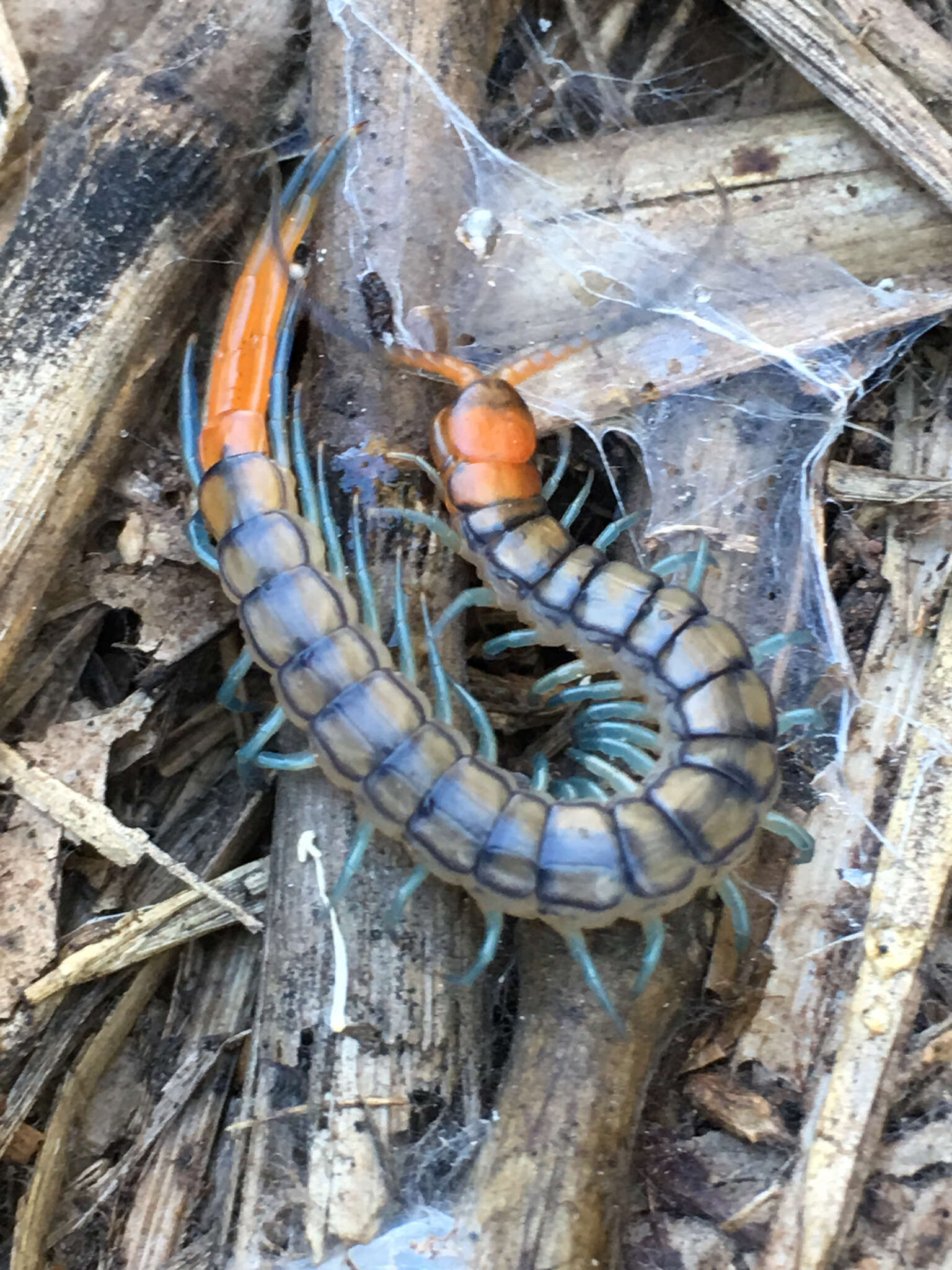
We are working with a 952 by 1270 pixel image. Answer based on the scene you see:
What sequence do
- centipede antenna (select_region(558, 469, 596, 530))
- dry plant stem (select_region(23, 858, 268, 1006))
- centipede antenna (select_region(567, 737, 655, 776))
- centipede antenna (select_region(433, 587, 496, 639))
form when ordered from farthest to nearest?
centipede antenna (select_region(558, 469, 596, 530)) → centipede antenna (select_region(567, 737, 655, 776)) → centipede antenna (select_region(433, 587, 496, 639)) → dry plant stem (select_region(23, 858, 268, 1006))

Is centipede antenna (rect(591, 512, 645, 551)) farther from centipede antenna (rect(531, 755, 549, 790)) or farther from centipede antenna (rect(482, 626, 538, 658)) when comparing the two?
centipede antenna (rect(531, 755, 549, 790))

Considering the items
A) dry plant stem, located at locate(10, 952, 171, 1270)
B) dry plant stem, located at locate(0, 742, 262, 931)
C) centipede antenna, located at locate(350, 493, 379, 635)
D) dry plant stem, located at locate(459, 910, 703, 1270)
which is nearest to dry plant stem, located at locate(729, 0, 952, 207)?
centipede antenna, located at locate(350, 493, 379, 635)

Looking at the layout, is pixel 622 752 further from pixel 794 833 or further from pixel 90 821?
pixel 90 821

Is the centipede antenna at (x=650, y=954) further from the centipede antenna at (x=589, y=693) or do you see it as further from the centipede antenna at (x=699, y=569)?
the centipede antenna at (x=699, y=569)

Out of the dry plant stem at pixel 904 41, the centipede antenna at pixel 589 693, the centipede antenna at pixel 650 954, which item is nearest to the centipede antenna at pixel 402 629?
the centipede antenna at pixel 589 693

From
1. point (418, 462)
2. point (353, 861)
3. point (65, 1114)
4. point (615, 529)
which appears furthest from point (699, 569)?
point (65, 1114)

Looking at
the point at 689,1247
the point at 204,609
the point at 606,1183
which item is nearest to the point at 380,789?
the point at 204,609

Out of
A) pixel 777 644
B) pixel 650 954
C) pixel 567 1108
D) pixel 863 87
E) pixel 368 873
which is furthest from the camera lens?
pixel 863 87
